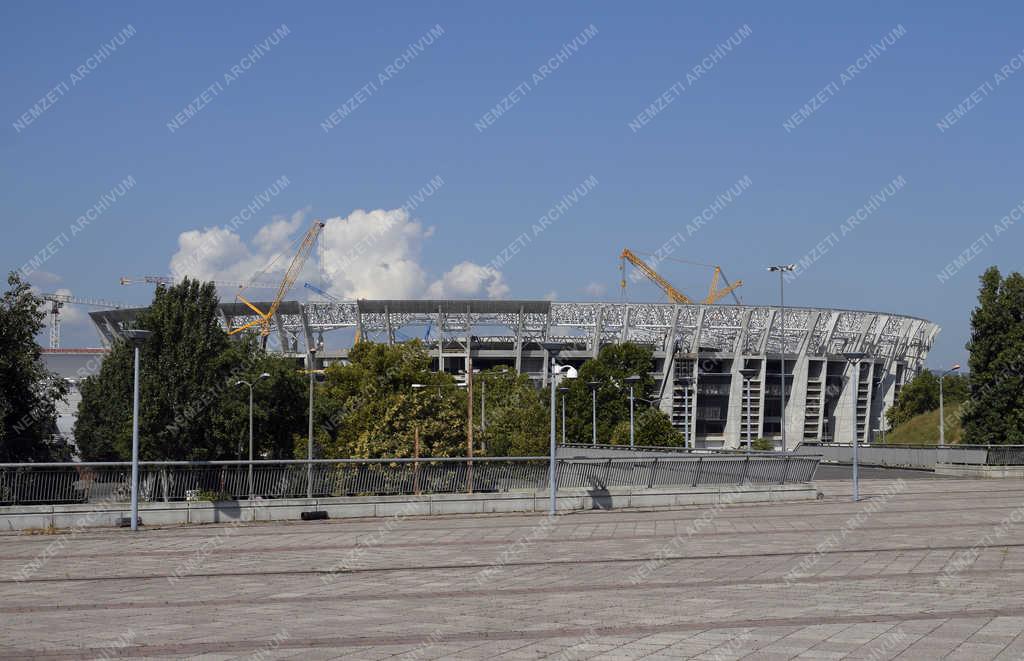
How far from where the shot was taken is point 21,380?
42000 mm

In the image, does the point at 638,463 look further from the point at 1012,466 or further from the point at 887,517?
the point at 1012,466

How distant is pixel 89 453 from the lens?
79438mm

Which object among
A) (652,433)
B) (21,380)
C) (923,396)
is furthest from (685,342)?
(21,380)

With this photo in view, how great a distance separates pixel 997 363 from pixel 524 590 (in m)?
46.1

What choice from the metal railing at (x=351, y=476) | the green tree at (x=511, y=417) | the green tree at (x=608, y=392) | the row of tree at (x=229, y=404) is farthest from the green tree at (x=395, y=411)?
the metal railing at (x=351, y=476)

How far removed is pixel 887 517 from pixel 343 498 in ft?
43.0

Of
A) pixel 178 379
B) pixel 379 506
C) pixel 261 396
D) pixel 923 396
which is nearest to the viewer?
pixel 379 506

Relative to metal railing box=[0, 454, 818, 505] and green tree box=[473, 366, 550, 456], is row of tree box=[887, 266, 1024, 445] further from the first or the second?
metal railing box=[0, 454, 818, 505]

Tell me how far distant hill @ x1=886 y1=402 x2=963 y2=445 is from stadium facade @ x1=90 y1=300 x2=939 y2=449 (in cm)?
2395

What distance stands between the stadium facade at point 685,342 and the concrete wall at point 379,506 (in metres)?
85.2

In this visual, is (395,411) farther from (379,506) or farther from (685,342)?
(685,342)

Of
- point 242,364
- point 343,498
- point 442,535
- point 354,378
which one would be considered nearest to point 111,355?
point 242,364

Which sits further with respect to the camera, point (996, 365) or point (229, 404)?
point (229, 404)

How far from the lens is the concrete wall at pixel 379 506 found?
23.4 m
